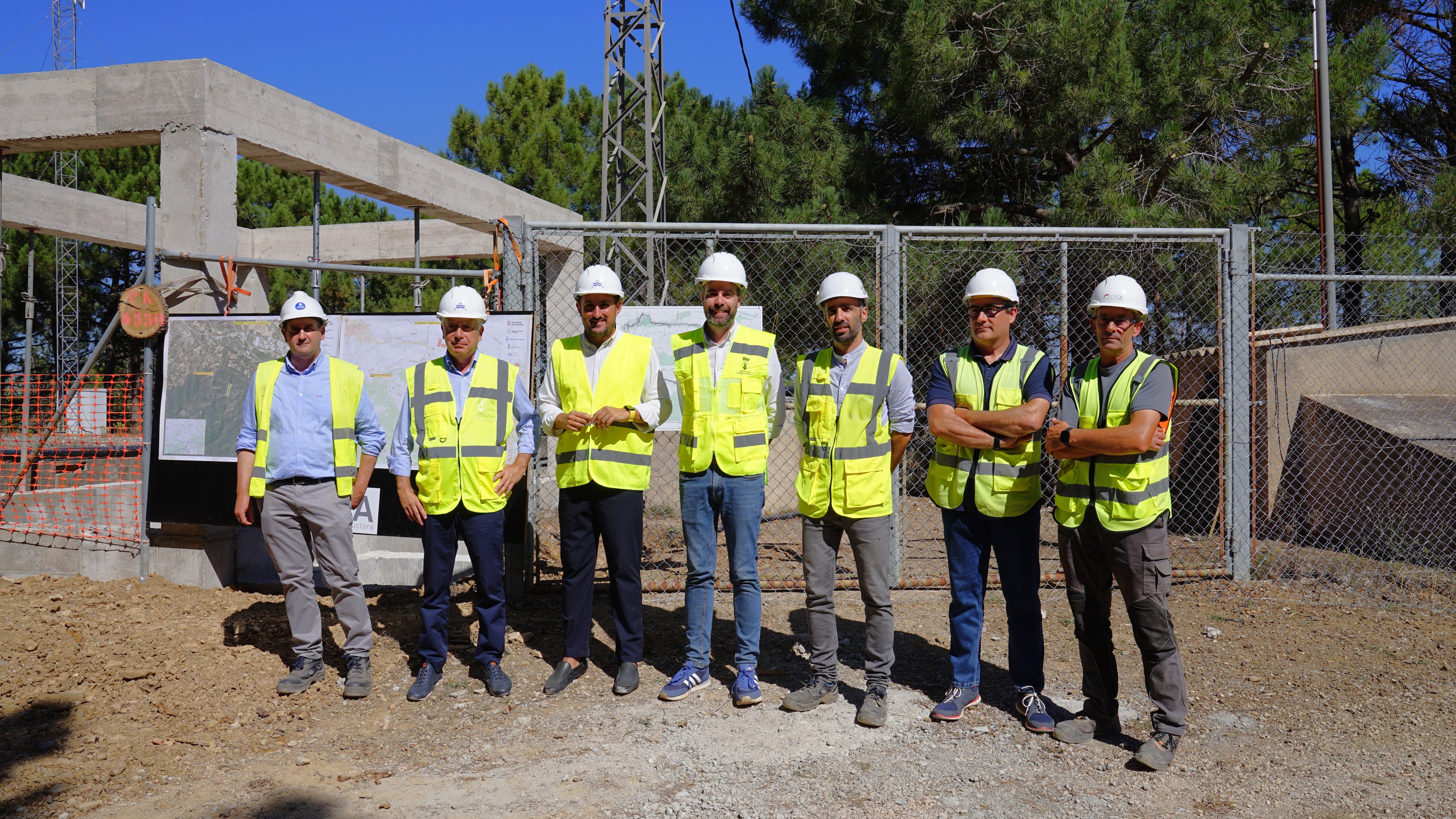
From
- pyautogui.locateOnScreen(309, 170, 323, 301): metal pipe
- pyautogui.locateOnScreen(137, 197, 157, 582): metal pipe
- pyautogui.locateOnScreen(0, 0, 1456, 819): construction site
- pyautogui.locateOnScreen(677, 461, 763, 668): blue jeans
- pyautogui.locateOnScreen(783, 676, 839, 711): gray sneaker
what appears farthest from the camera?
pyautogui.locateOnScreen(309, 170, 323, 301): metal pipe

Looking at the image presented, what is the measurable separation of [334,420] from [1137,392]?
392 cm

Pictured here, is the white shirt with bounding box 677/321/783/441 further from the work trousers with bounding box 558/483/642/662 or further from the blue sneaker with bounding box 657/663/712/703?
the blue sneaker with bounding box 657/663/712/703

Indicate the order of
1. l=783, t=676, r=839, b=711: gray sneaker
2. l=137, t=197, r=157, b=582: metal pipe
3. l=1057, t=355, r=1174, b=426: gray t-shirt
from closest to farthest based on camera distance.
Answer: l=1057, t=355, r=1174, b=426: gray t-shirt
l=783, t=676, r=839, b=711: gray sneaker
l=137, t=197, r=157, b=582: metal pipe

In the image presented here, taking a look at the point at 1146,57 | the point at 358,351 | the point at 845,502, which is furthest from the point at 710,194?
the point at 845,502

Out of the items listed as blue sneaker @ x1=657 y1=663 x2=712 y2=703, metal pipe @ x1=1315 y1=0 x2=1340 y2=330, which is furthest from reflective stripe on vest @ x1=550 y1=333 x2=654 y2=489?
metal pipe @ x1=1315 y1=0 x2=1340 y2=330

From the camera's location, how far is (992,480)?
4.25 metres

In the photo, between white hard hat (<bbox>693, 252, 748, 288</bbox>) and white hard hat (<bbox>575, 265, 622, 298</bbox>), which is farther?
white hard hat (<bbox>575, 265, 622, 298</bbox>)

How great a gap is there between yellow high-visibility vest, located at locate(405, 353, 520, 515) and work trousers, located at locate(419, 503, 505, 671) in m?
0.08

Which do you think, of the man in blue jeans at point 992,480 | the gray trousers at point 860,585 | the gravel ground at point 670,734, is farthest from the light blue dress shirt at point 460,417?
the man in blue jeans at point 992,480

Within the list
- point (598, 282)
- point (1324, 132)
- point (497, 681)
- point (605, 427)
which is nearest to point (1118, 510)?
point (605, 427)

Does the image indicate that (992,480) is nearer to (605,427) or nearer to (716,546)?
(716,546)

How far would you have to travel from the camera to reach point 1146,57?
11.0m

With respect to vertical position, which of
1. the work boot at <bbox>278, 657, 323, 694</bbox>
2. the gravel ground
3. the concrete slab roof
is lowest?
the gravel ground

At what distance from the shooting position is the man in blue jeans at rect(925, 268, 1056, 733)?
13.9ft
